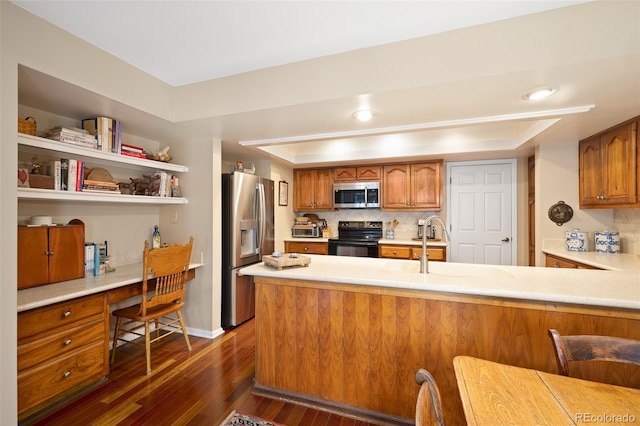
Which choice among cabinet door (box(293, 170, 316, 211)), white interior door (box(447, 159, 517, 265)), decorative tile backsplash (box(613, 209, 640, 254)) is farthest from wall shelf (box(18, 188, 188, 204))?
decorative tile backsplash (box(613, 209, 640, 254))

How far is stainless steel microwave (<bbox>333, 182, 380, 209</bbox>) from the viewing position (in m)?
4.53

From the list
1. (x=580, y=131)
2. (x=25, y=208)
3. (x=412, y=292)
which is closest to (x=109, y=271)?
(x=25, y=208)

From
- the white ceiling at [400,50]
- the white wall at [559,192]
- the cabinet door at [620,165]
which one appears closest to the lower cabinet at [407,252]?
the white wall at [559,192]

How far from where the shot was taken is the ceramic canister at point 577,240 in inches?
119

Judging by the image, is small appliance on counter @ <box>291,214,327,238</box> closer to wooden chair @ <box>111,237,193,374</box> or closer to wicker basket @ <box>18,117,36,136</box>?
wooden chair @ <box>111,237,193,374</box>

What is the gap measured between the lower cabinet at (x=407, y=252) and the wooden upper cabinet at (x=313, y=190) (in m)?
1.15

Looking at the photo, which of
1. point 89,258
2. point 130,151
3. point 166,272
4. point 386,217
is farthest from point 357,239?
A: point 89,258

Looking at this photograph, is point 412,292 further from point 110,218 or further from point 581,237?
point 110,218

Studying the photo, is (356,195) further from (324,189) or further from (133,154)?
(133,154)

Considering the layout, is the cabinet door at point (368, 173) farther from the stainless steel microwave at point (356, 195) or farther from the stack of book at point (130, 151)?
the stack of book at point (130, 151)

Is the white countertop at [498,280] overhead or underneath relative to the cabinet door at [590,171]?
underneath

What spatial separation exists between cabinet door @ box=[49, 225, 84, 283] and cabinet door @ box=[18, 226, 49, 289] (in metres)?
0.04

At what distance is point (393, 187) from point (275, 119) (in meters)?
2.56

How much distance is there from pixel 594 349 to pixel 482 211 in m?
3.48
